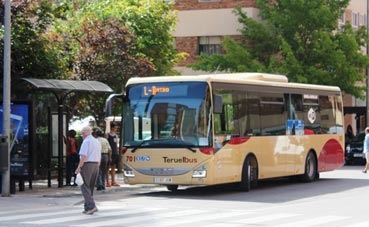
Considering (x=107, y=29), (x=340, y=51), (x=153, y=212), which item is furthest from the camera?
(x=340, y=51)

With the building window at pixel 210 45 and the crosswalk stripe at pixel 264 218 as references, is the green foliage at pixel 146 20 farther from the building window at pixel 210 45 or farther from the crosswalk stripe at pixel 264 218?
the crosswalk stripe at pixel 264 218

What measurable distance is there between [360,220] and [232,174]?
6.35 meters

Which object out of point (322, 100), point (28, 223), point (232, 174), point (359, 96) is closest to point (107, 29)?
point (322, 100)

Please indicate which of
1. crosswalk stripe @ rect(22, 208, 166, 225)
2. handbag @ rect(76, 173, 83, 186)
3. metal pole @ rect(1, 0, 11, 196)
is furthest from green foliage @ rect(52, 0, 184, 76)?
handbag @ rect(76, 173, 83, 186)

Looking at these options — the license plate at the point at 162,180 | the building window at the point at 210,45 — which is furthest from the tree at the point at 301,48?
the license plate at the point at 162,180

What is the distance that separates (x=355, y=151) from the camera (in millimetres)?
40094

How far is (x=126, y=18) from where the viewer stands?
36.1 meters

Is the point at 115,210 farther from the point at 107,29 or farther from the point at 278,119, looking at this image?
the point at 107,29

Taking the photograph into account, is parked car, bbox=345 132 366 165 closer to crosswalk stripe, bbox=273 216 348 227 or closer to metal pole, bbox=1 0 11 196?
metal pole, bbox=1 0 11 196

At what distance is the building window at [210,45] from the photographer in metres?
50.0

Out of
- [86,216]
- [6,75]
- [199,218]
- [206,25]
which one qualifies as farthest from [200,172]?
[206,25]

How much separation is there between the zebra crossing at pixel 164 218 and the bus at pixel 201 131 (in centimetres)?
266

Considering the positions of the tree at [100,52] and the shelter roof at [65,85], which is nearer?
the shelter roof at [65,85]

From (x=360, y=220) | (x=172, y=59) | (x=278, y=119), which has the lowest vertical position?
(x=360, y=220)
